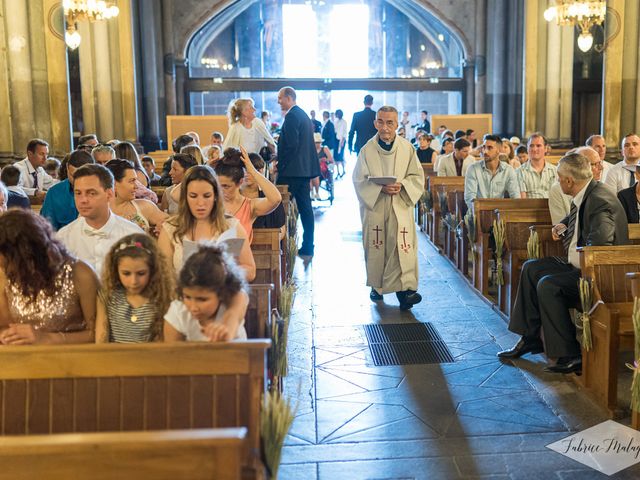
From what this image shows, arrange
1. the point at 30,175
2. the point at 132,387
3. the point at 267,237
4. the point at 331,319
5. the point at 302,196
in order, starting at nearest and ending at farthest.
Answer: the point at 132,387, the point at 267,237, the point at 331,319, the point at 30,175, the point at 302,196

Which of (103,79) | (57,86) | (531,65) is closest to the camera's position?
(57,86)

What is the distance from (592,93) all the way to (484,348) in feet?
63.3

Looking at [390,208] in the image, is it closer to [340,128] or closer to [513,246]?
[513,246]

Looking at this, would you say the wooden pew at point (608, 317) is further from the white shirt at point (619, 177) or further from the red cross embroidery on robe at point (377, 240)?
the white shirt at point (619, 177)

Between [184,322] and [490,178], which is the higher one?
[490,178]

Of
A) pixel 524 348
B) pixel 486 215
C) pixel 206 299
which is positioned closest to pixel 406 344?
pixel 524 348

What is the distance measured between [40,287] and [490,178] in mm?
6523

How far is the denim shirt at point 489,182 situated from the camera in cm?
932

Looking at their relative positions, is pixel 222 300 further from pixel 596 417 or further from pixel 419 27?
pixel 419 27

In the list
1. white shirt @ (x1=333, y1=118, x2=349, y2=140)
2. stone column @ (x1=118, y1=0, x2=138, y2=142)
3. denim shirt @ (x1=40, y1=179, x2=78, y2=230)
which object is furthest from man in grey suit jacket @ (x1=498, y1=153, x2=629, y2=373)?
white shirt @ (x1=333, y1=118, x2=349, y2=140)

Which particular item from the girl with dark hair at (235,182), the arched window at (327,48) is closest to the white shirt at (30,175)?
the girl with dark hair at (235,182)

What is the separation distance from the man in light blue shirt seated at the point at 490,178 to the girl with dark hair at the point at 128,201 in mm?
4461

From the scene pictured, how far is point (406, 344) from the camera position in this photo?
266 inches

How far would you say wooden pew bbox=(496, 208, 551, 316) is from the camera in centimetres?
717
